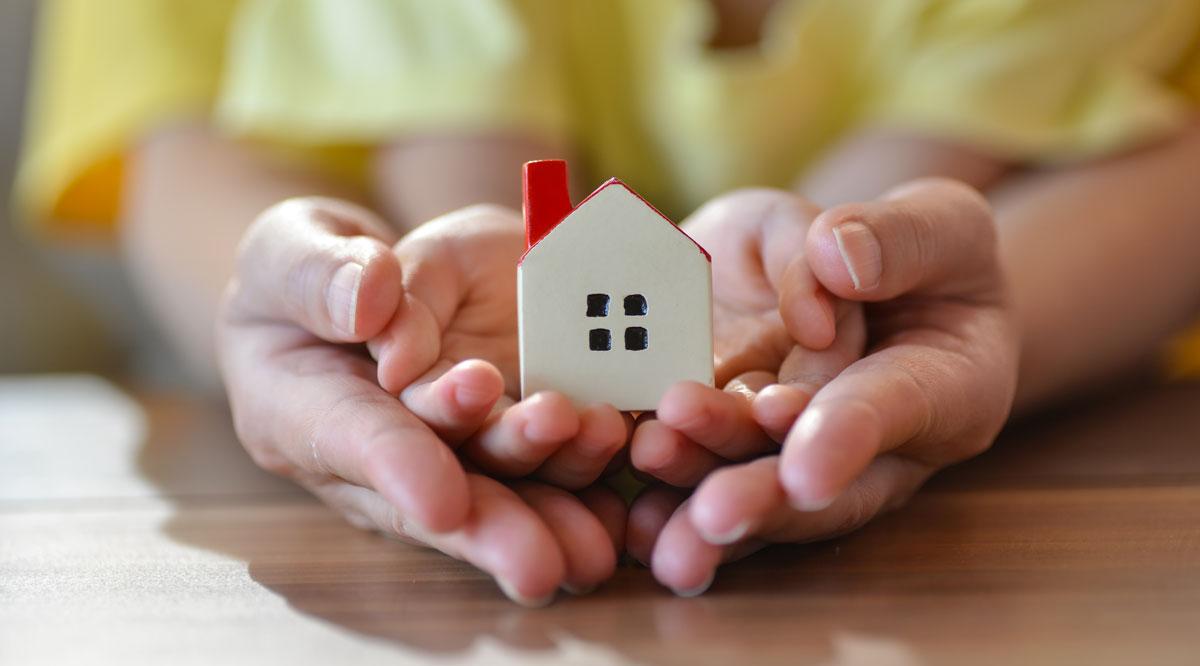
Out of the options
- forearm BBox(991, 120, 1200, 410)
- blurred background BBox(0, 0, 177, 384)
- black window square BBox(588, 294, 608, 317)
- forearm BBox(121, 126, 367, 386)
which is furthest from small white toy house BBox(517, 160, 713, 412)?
blurred background BBox(0, 0, 177, 384)

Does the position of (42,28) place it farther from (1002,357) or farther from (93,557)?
(1002,357)

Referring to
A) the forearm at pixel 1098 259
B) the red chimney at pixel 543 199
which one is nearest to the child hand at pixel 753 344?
the red chimney at pixel 543 199

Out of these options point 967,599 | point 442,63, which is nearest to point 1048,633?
point 967,599

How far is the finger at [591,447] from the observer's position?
54cm

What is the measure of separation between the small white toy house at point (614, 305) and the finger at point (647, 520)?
1.8 inches

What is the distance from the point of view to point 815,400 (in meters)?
0.54

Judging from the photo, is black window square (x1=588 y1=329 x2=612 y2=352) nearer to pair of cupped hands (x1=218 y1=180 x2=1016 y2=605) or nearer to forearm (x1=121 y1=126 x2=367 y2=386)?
pair of cupped hands (x1=218 y1=180 x2=1016 y2=605)

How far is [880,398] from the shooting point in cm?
54

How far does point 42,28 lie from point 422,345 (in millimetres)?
1314

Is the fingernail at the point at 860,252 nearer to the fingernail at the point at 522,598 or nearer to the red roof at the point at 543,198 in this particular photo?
the red roof at the point at 543,198

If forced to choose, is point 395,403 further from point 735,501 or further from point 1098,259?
point 1098,259

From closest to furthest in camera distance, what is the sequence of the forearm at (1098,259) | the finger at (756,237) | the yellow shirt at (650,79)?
the finger at (756,237), the forearm at (1098,259), the yellow shirt at (650,79)

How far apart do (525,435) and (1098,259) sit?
64 centimetres

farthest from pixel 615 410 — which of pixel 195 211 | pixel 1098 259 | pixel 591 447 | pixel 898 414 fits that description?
pixel 195 211
